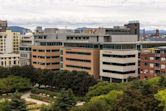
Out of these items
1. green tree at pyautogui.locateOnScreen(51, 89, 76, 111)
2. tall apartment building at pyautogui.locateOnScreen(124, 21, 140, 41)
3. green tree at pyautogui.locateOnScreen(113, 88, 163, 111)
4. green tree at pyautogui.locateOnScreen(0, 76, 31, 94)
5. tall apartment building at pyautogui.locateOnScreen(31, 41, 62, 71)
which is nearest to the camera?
green tree at pyautogui.locateOnScreen(113, 88, 163, 111)

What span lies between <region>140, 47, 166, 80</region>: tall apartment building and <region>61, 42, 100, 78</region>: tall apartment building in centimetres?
1105

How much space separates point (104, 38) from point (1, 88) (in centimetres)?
2798

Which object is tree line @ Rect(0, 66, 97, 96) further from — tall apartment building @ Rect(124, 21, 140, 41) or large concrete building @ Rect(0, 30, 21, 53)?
tall apartment building @ Rect(124, 21, 140, 41)

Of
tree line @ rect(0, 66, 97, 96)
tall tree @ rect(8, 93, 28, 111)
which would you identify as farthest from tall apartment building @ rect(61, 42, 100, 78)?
tall tree @ rect(8, 93, 28, 111)

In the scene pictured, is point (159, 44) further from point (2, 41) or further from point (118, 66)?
point (2, 41)

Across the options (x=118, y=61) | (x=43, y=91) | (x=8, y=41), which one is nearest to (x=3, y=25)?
(x=8, y=41)

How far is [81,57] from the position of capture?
86.8 metres

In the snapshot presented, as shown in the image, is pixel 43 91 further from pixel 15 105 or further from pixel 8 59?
pixel 8 59

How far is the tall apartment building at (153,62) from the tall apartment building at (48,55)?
25.3m

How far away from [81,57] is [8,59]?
116 feet

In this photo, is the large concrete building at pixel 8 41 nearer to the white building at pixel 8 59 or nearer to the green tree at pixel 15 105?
the white building at pixel 8 59

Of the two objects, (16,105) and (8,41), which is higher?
(8,41)

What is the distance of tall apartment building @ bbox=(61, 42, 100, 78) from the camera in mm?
84375

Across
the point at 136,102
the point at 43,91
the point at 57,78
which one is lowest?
the point at 43,91
